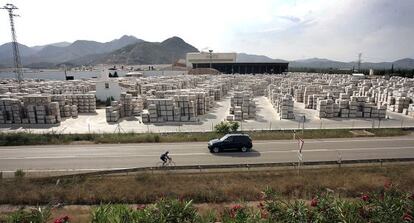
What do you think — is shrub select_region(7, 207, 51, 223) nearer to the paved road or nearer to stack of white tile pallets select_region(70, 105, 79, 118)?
the paved road

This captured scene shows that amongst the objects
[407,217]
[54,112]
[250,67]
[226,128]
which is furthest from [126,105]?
[250,67]

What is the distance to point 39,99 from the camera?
33.7m

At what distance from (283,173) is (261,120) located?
661 inches

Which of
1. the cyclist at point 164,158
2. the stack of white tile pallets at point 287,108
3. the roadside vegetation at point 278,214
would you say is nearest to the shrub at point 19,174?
the cyclist at point 164,158

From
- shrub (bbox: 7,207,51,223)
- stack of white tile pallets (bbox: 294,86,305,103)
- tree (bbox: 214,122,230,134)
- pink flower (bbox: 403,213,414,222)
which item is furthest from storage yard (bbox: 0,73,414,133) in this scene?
pink flower (bbox: 403,213,414,222)

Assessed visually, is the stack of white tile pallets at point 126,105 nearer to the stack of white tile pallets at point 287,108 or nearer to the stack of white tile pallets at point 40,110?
the stack of white tile pallets at point 40,110

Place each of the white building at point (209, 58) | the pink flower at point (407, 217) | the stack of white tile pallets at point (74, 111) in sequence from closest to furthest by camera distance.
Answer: the pink flower at point (407, 217)
the stack of white tile pallets at point (74, 111)
the white building at point (209, 58)

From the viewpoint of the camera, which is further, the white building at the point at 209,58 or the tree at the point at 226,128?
the white building at the point at 209,58

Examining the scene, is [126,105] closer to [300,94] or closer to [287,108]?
[287,108]

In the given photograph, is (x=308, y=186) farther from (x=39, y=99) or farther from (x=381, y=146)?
(x=39, y=99)

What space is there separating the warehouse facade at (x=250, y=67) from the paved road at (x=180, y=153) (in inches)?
3838

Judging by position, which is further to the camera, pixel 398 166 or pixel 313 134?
pixel 313 134

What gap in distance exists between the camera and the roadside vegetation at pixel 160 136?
25688mm

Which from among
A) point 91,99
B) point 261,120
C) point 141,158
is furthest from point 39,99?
point 261,120
